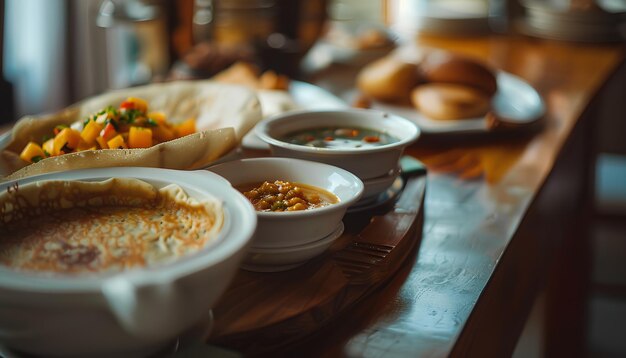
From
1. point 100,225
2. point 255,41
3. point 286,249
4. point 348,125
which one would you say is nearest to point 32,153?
point 100,225

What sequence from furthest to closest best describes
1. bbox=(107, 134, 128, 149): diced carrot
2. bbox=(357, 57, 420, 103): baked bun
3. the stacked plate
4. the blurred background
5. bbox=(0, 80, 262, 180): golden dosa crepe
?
1. the stacked plate
2. the blurred background
3. bbox=(357, 57, 420, 103): baked bun
4. bbox=(107, 134, 128, 149): diced carrot
5. bbox=(0, 80, 262, 180): golden dosa crepe

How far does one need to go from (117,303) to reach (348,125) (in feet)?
2.81

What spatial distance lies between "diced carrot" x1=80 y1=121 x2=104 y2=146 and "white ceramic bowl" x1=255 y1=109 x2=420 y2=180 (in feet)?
0.86

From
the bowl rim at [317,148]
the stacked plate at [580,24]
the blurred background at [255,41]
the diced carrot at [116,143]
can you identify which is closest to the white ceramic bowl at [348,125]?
the bowl rim at [317,148]

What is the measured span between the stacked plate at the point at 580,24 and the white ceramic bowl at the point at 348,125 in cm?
204

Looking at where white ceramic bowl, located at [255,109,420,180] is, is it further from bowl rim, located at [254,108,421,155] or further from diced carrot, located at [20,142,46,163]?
diced carrot, located at [20,142,46,163]

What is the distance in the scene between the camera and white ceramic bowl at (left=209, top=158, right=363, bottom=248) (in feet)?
3.05

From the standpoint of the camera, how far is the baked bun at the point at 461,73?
206 centimetres

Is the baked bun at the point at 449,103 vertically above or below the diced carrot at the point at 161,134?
below

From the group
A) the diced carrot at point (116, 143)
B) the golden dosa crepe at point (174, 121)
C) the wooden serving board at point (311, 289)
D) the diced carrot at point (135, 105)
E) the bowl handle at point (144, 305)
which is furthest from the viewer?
the diced carrot at point (135, 105)

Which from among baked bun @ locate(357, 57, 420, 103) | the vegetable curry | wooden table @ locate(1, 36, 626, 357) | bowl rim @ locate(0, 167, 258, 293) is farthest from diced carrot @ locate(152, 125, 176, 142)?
baked bun @ locate(357, 57, 420, 103)

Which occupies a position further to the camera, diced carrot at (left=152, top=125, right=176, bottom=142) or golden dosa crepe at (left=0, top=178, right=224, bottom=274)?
diced carrot at (left=152, top=125, right=176, bottom=142)

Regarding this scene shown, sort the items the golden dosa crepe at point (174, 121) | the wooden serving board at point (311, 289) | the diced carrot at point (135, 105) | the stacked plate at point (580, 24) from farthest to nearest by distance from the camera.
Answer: the stacked plate at point (580, 24), the diced carrot at point (135, 105), the golden dosa crepe at point (174, 121), the wooden serving board at point (311, 289)

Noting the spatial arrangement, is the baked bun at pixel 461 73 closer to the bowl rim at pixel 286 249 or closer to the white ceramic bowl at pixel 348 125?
the white ceramic bowl at pixel 348 125
